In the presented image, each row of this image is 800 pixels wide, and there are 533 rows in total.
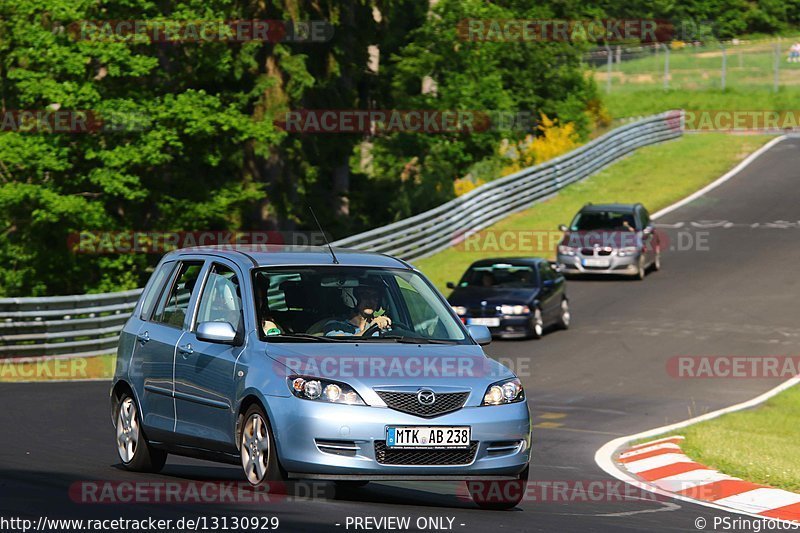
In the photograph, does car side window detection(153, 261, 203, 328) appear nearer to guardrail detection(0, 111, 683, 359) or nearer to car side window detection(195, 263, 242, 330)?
car side window detection(195, 263, 242, 330)

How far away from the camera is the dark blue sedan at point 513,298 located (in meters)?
28.3

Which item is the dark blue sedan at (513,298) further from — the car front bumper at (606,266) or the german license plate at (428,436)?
the german license plate at (428,436)

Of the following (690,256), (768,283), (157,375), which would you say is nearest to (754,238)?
(690,256)

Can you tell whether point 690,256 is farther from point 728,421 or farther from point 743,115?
point 743,115

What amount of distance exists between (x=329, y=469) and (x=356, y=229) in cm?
5389

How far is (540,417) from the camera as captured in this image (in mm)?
20312

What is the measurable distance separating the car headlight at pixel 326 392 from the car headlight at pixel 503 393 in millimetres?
965

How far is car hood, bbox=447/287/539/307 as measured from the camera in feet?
93.2

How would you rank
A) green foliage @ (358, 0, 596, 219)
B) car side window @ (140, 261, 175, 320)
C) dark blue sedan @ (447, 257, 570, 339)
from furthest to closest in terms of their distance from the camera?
1. green foliage @ (358, 0, 596, 219)
2. dark blue sedan @ (447, 257, 570, 339)
3. car side window @ (140, 261, 175, 320)

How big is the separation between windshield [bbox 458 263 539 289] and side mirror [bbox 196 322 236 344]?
18803 millimetres
